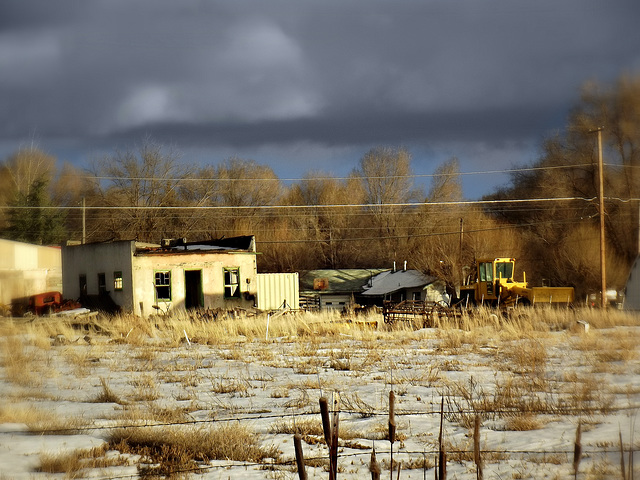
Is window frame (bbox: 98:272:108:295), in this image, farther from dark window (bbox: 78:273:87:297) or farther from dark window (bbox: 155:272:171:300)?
dark window (bbox: 155:272:171:300)

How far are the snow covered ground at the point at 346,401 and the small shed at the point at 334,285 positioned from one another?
28670mm

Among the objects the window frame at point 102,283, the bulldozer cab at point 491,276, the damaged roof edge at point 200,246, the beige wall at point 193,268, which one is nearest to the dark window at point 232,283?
the beige wall at point 193,268

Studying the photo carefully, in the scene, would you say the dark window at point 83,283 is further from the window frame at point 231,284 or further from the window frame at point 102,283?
the window frame at point 231,284

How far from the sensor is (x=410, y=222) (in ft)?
150

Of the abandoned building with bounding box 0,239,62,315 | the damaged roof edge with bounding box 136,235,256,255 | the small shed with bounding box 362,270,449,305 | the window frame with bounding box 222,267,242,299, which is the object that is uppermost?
the damaged roof edge with bounding box 136,235,256,255

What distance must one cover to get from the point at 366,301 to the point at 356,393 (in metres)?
35.0

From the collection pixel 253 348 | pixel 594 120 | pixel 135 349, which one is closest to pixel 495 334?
pixel 253 348

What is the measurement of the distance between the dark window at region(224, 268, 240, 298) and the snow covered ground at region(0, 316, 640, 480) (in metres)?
13.7

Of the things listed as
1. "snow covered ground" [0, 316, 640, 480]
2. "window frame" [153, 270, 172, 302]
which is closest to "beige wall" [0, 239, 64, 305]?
"snow covered ground" [0, 316, 640, 480]

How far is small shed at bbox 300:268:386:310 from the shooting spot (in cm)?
4467

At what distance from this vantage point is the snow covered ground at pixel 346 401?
6.07 meters

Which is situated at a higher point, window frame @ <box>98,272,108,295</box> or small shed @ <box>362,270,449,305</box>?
window frame @ <box>98,272,108,295</box>

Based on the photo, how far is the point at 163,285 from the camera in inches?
1110

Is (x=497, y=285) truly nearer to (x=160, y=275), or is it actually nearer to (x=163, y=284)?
(x=163, y=284)
